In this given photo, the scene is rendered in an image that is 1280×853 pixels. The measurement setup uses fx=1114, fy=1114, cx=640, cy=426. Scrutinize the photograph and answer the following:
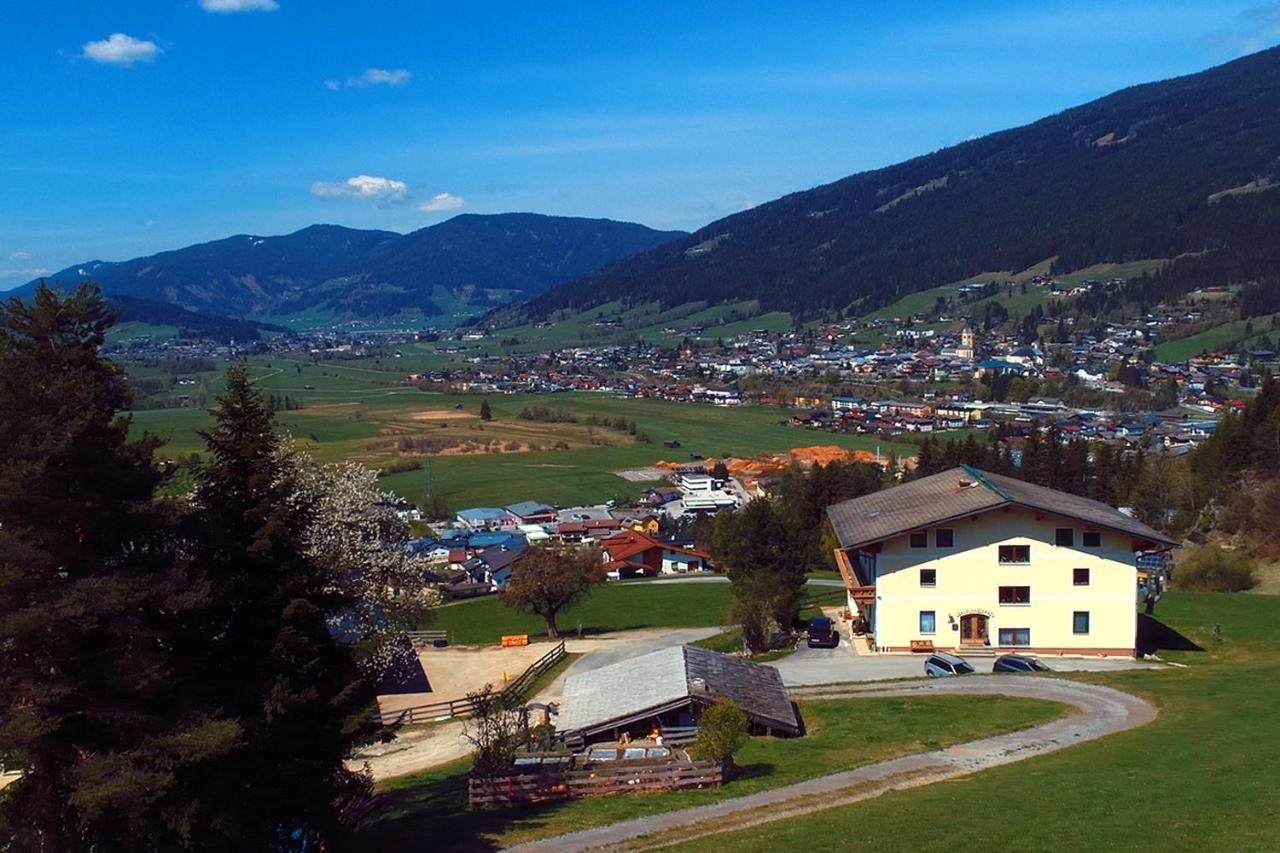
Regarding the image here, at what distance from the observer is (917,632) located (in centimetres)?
3331

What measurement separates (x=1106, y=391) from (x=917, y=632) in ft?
403

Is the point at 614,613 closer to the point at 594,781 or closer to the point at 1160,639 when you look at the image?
the point at 1160,639

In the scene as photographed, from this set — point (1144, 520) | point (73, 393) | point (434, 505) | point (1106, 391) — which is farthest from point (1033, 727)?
point (1106, 391)

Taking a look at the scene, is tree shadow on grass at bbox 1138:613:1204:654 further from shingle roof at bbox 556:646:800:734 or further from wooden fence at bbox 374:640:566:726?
wooden fence at bbox 374:640:566:726

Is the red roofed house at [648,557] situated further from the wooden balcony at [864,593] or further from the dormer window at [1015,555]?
the dormer window at [1015,555]

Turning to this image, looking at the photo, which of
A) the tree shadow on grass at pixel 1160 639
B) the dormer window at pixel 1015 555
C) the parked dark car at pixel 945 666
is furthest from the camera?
the dormer window at pixel 1015 555

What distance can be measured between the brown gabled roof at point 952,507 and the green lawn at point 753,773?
982cm

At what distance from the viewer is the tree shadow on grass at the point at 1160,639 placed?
1304 inches

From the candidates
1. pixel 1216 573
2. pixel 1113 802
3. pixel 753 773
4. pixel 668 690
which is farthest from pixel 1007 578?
pixel 1113 802

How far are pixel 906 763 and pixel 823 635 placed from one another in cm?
1656

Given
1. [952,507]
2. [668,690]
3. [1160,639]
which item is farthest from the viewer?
[1160,639]

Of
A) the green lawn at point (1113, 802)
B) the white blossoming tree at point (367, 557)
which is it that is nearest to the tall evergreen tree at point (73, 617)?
the green lawn at point (1113, 802)

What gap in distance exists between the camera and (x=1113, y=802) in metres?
15.0

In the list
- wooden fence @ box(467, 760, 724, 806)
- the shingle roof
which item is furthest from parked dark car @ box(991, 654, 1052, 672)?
wooden fence @ box(467, 760, 724, 806)
